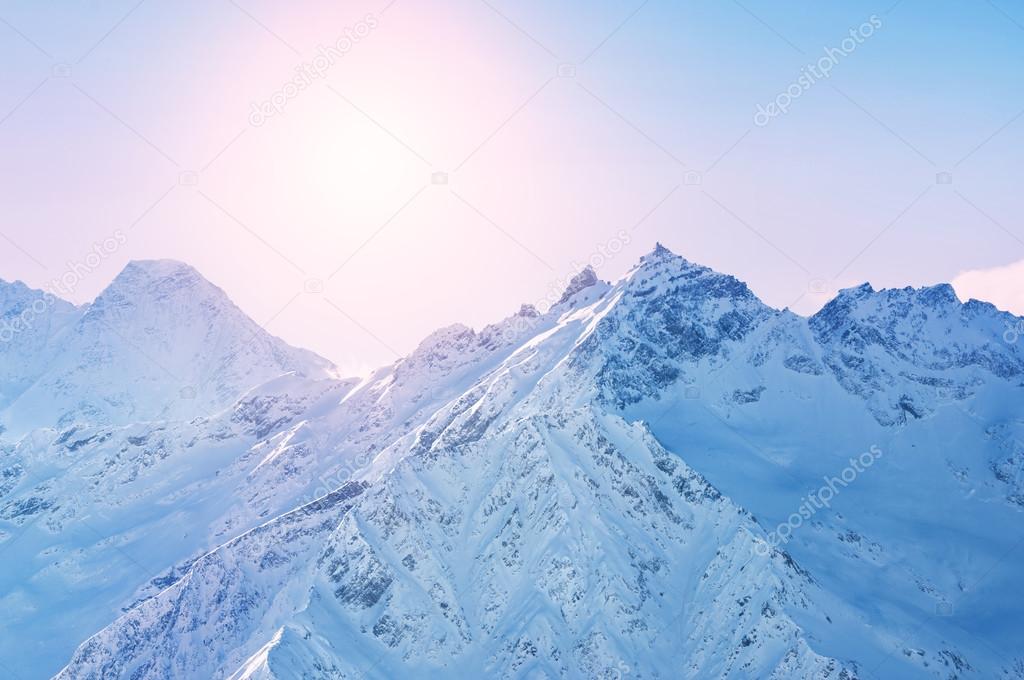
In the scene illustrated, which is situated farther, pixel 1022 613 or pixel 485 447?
pixel 485 447

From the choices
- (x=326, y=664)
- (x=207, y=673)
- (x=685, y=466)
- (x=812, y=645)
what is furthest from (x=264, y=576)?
(x=812, y=645)

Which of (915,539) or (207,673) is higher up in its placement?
(915,539)

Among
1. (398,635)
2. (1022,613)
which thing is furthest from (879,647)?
(398,635)

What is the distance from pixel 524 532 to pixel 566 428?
73.4 feet

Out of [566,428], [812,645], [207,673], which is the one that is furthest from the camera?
[566,428]

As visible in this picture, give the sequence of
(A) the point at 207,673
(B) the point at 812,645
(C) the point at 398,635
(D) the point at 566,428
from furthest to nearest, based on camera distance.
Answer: (D) the point at 566,428 < (A) the point at 207,673 < (C) the point at 398,635 < (B) the point at 812,645

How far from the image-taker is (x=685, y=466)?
18250 centimetres

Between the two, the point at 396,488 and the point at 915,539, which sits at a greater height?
the point at 915,539

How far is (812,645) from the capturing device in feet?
490

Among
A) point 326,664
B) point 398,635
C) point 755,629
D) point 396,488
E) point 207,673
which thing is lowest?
point 207,673

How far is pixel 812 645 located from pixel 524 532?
53.1 m

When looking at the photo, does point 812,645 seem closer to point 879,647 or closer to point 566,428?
point 879,647

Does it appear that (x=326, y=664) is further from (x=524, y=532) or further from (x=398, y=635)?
(x=524, y=532)

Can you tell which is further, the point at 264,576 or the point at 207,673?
the point at 264,576
